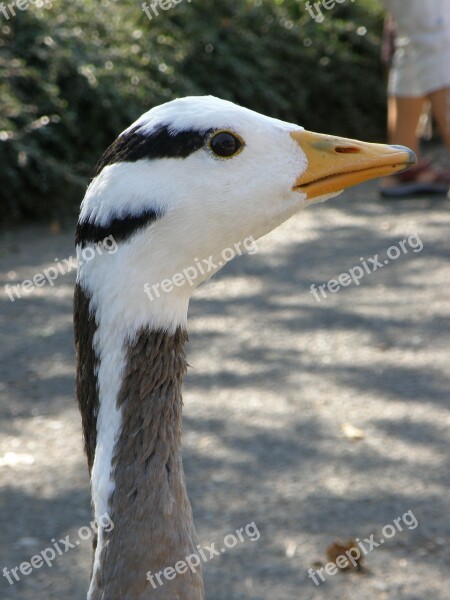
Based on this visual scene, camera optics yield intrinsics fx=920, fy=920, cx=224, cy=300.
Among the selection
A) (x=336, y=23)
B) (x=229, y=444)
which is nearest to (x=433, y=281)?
(x=229, y=444)

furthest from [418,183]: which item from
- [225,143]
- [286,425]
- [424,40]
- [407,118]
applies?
[225,143]

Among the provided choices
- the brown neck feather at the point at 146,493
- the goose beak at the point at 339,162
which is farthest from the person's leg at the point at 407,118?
the brown neck feather at the point at 146,493

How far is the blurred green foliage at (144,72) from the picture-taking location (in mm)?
7684

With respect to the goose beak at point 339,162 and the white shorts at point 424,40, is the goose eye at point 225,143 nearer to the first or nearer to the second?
the goose beak at point 339,162

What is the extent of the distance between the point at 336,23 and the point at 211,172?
857 centimetres

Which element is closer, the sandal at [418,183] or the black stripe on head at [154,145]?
the black stripe on head at [154,145]

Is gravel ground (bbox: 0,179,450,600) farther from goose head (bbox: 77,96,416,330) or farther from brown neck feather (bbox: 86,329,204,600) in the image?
goose head (bbox: 77,96,416,330)

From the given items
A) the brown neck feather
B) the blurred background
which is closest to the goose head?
the brown neck feather

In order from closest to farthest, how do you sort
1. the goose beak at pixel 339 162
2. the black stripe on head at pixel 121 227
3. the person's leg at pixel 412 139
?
1. the black stripe on head at pixel 121 227
2. the goose beak at pixel 339 162
3. the person's leg at pixel 412 139

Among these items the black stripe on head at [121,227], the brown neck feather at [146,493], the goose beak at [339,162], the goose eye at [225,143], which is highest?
the goose eye at [225,143]

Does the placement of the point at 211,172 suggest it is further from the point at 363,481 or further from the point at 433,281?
the point at 433,281

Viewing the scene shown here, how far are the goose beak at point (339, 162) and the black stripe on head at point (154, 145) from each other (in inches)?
11.6

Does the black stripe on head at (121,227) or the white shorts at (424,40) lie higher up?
the black stripe on head at (121,227)

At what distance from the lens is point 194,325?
5715mm
